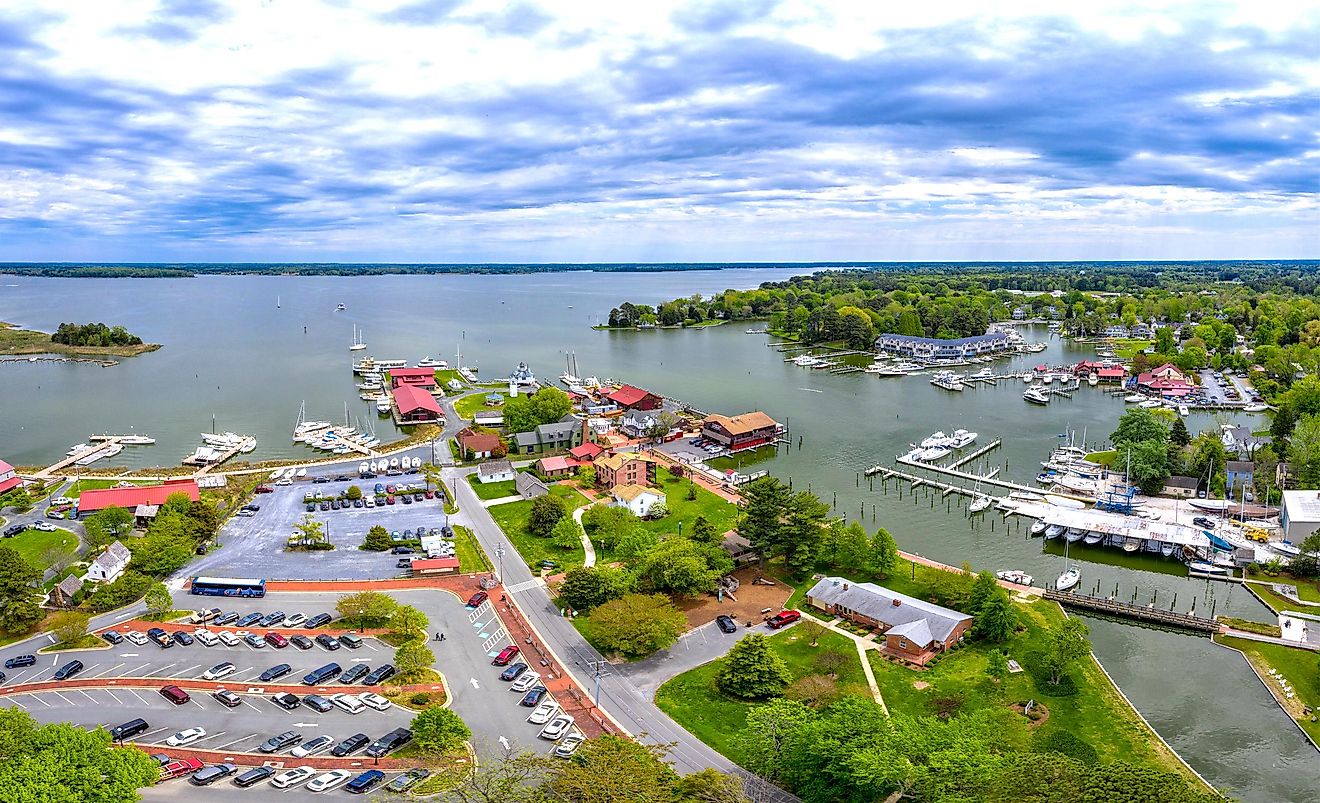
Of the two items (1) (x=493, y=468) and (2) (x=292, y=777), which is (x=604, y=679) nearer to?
(2) (x=292, y=777)

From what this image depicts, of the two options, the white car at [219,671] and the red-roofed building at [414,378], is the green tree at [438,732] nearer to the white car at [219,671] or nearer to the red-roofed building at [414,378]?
the white car at [219,671]

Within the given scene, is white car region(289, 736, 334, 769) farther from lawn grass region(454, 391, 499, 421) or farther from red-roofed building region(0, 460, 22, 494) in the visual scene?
lawn grass region(454, 391, 499, 421)

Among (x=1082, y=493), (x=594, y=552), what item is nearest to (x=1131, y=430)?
(x=1082, y=493)

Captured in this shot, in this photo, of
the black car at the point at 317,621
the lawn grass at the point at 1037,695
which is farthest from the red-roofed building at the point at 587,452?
the lawn grass at the point at 1037,695

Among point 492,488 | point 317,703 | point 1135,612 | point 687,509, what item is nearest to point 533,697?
point 317,703

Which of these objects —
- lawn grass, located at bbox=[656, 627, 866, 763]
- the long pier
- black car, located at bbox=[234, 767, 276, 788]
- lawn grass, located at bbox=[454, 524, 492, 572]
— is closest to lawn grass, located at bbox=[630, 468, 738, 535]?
lawn grass, located at bbox=[454, 524, 492, 572]

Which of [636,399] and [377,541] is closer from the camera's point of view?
[377,541]

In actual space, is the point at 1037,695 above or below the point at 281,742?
below
